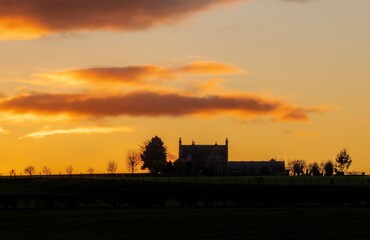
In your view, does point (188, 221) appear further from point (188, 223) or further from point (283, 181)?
point (283, 181)

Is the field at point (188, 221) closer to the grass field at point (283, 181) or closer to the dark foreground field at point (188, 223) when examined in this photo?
the dark foreground field at point (188, 223)

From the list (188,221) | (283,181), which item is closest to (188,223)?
(188,221)

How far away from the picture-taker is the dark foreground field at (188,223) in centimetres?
5356

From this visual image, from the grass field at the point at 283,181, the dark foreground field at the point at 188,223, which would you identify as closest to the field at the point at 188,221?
the dark foreground field at the point at 188,223

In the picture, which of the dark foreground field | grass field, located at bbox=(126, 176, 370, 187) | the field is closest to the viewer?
the dark foreground field

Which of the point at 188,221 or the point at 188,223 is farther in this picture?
the point at 188,221

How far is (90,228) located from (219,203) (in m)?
36.0

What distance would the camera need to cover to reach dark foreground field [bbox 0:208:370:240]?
5356 cm

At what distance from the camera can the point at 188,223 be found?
2453 inches

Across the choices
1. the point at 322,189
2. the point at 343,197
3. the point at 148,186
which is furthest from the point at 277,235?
the point at 148,186

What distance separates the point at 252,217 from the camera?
6794cm

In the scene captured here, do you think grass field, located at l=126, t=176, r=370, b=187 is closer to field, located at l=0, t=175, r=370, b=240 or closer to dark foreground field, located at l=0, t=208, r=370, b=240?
field, located at l=0, t=175, r=370, b=240

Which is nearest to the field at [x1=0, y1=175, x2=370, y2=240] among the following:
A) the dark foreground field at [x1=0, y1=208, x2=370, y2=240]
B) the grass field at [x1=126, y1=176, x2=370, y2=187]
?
the dark foreground field at [x1=0, y1=208, x2=370, y2=240]

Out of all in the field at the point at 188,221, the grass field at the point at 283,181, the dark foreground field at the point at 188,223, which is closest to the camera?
the dark foreground field at the point at 188,223
